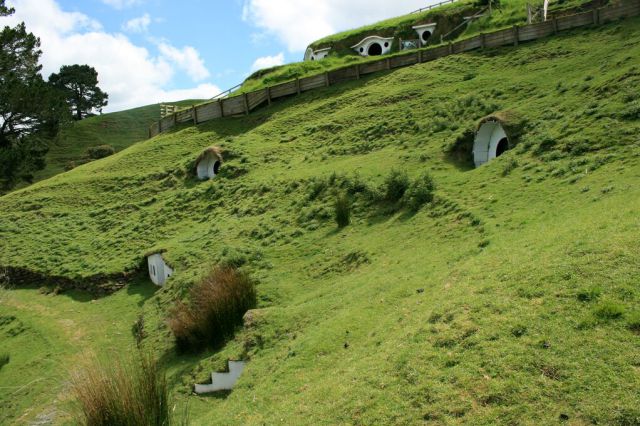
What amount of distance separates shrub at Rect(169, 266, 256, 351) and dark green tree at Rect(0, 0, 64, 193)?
1270 inches

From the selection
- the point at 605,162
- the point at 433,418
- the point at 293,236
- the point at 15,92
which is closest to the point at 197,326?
the point at 293,236

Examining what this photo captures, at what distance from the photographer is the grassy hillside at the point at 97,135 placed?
Result: 203 ft

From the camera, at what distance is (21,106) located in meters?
43.8

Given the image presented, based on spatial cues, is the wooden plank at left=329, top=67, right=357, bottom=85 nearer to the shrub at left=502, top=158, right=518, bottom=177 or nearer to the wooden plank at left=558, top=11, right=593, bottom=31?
the wooden plank at left=558, top=11, right=593, bottom=31

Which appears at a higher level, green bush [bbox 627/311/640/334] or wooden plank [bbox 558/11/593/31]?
wooden plank [bbox 558/11/593/31]

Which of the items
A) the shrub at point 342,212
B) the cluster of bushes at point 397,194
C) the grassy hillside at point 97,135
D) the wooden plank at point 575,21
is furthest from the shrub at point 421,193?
the grassy hillside at point 97,135

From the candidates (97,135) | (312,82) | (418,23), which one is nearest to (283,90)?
(312,82)

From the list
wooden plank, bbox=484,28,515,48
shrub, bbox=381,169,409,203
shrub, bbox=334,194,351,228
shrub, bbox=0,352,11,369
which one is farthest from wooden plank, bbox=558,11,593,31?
shrub, bbox=0,352,11,369

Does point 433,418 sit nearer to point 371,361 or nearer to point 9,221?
point 371,361

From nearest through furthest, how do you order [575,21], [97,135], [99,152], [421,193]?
[421,193] < [575,21] < [99,152] < [97,135]

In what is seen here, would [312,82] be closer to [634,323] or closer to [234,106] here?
[234,106]

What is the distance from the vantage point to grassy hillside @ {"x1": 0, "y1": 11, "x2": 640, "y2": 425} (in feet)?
21.6

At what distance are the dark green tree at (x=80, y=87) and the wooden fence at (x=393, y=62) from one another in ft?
142

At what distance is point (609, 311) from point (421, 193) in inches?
433
